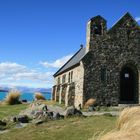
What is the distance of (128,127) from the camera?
1.92 meters

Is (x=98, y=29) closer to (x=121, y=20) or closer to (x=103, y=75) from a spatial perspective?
(x=121, y=20)

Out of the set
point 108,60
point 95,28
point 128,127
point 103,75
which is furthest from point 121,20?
point 128,127

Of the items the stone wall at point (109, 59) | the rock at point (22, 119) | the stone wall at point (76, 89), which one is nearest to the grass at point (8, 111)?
the rock at point (22, 119)

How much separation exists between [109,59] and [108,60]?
5.0 inches

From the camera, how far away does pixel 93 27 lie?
33.6 m

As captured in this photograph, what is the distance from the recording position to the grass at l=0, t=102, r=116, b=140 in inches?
627

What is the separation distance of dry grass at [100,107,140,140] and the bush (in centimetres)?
3759

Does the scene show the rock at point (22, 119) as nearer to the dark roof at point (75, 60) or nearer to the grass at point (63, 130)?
the grass at point (63, 130)

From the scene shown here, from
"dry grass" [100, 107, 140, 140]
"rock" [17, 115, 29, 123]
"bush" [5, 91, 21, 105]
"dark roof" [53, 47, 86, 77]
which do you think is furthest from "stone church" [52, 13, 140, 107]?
"dry grass" [100, 107, 140, 140]

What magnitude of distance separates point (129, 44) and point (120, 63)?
1949 millimetres

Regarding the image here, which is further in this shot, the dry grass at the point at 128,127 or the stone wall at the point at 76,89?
the stone wall at the point at 76,89

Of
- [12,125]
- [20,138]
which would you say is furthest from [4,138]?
[12,125]

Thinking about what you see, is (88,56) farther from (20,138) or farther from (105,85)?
(20,138)

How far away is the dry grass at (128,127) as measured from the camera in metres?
1.81
